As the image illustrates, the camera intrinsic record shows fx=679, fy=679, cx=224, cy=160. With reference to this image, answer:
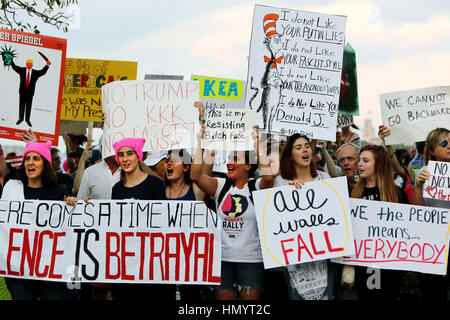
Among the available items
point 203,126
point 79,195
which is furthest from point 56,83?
point 203,126

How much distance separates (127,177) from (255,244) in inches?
51.4

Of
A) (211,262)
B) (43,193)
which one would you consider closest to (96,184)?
(43,193)

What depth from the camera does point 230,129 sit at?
20.4 feet

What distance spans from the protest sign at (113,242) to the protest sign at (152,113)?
0.73m

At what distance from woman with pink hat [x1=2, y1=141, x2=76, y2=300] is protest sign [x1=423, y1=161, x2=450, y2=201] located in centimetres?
329

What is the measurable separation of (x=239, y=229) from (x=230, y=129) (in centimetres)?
92

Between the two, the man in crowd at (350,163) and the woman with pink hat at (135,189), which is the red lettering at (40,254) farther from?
the man in crowd at (350,163)

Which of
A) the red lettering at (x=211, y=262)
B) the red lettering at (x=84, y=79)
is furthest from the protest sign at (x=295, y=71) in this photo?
the red lettering at (x=84, y=79)

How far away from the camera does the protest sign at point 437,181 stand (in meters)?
6.29

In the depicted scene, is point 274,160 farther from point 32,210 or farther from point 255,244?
point 32,210

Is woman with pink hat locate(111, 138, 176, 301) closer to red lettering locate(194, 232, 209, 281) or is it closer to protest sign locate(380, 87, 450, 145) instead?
red lettering locate(194, 232, 209, 281)

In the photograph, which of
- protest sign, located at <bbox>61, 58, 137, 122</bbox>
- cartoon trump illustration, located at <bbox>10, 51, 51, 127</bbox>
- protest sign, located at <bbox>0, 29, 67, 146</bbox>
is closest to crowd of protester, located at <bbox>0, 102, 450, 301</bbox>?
protest sign, located at <bbox>0, 29, 67, 146</bbox>
